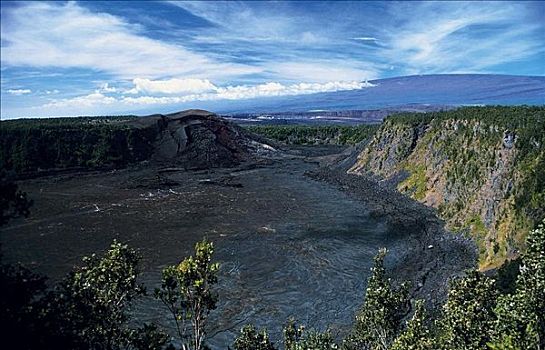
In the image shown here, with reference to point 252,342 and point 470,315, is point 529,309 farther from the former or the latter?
point 252,342

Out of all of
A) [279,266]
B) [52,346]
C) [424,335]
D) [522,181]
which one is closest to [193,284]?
[52,346]

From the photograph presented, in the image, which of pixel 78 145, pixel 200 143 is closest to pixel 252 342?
pixel 78 145

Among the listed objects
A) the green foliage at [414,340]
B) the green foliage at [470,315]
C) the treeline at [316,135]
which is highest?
the green foliage at [470,315]

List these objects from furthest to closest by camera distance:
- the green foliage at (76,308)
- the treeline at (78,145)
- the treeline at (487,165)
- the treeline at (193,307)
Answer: the treeline at (78,145)
the treeline at (487,165)
the treeline at (193,307)
the green foliage at (76,308)

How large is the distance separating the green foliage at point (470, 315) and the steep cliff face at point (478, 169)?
23.6 m

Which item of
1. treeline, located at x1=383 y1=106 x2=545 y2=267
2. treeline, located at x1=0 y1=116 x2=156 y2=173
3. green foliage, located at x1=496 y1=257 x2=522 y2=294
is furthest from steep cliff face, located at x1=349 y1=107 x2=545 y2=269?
treeline, located at x1=0 y1=116 x2=156 y2=173

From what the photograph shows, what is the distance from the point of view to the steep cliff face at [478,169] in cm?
3775

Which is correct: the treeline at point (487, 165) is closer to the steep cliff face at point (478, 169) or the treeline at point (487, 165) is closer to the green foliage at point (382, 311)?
the steep cliff face at point (478, 169)

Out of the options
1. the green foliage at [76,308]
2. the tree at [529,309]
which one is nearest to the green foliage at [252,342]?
the green foliage at [76,308]

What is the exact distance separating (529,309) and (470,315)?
1444 mm

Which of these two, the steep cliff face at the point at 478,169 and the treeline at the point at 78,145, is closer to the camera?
the steep cliff face at the point at 478,169

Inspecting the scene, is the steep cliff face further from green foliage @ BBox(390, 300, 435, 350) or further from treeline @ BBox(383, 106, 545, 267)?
green foliage @ BBox(390, 300, 435, 350)

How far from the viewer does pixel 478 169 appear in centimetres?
5081

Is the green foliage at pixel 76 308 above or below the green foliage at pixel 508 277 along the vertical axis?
above
